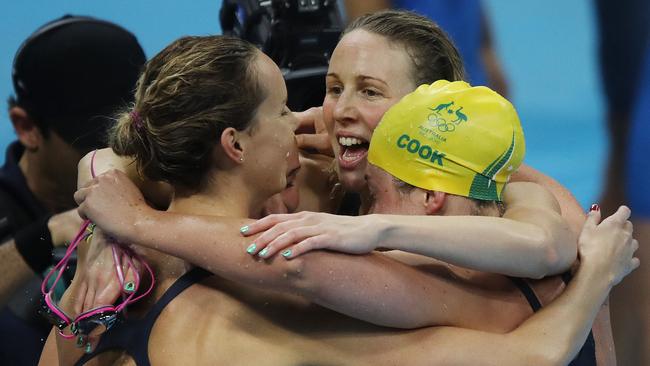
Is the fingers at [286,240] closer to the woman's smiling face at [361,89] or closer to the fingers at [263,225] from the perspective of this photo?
the fingers at [263,225]

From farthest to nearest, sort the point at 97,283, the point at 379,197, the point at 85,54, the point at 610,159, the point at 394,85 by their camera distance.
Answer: the point at 610,159 < the point at 85,54 < the point at 394,85 < the point at 379,197 < the point at 97,283

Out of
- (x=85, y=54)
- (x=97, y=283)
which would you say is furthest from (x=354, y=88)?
(x=85, y=54)

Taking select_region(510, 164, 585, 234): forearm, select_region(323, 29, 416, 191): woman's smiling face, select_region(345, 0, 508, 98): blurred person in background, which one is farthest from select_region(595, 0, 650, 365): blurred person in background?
select_region(323, 29, 416, 191): woman's smiling face

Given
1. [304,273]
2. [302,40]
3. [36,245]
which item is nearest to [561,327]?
[304,273]

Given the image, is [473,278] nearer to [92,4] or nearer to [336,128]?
[336,128]

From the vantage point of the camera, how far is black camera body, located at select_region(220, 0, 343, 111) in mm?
3316

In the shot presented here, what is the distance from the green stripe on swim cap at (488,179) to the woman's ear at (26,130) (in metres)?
2.25

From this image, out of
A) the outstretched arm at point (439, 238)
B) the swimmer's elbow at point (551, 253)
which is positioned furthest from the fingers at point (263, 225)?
the swimmer's elbow at point (551, 253)

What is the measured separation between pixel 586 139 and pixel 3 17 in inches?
162

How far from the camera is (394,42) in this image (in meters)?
2.63

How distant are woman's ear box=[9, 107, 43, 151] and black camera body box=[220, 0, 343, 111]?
1105 millimetres

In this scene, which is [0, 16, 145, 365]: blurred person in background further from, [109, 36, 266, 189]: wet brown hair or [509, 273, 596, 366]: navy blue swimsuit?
[509, 273, 596, 366]: navy blue swimsuit

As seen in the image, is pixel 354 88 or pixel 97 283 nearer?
pixel 97 283

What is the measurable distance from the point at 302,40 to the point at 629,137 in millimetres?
2410
